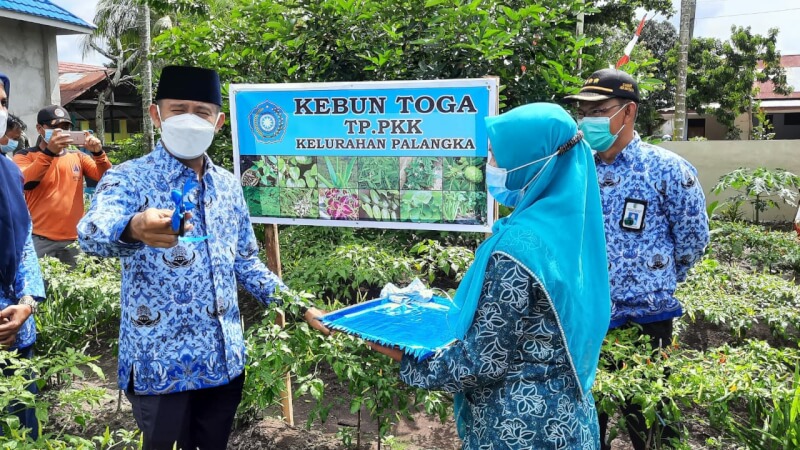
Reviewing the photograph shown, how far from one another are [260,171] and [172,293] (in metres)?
1.39

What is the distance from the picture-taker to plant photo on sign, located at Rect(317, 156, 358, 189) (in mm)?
3174

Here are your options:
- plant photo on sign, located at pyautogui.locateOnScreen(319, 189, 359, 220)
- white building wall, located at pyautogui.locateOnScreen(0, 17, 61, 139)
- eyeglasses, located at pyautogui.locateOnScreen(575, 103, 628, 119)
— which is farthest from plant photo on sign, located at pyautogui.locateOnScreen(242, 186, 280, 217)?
white building wall, located at pyautogui.locateOnScreen(0, 17, 61, 139)

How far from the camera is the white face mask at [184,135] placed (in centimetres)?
209

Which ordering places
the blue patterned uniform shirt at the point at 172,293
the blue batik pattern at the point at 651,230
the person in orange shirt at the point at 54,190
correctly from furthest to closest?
1. the person in orange shirt at the point at 54,190
2. the blue batik pattern at the point at 651,230
3. the blue patterned uniform shirt at the point at 172,293

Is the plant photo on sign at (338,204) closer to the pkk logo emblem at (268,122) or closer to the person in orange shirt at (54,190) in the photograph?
the pkk logo emblem at (268,122)

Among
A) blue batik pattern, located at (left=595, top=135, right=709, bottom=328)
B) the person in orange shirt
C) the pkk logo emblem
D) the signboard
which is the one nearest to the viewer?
blue batik pattern, located at (left=595, top=135, right=709, bottom=328)

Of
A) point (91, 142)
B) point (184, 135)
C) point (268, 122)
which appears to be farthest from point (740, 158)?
point (184, 135)

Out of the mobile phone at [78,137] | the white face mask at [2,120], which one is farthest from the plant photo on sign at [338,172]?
the mobile phone at [78,137]

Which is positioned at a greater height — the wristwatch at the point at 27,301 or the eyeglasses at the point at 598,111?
the eyeglasses at the point at 598,111

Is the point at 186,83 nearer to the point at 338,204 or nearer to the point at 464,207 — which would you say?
the point at 338,204

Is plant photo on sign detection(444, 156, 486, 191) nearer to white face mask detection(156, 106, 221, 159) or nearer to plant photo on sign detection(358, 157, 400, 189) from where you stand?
plant photo on sign detection(358, 157, 400, 189)

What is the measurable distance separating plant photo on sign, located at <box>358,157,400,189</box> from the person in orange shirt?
2541mm

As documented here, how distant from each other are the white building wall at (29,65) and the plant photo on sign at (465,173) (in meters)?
8.54

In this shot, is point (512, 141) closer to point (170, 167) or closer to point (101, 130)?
point (170, 167)
